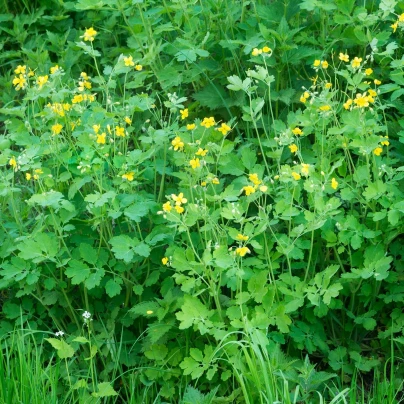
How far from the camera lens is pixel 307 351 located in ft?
11.6

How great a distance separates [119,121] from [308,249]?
976 mm

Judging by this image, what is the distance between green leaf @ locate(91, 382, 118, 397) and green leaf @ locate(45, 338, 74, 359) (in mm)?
161

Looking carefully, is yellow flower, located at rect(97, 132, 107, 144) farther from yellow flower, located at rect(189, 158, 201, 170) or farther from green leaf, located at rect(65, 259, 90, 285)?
green leaf, located at rect(65, 259, 90, 285)

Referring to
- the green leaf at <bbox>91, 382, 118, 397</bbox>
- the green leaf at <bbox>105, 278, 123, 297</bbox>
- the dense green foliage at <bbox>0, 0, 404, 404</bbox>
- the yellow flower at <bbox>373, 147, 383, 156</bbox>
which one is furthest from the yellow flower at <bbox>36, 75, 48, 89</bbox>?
the yellow flower at <bbox>373, 147, 383, 156</bbox>

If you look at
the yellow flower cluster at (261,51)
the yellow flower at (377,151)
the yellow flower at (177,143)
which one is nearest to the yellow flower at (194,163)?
the yellow flower at (177,143)

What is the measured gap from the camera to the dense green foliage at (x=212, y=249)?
3.16 meters

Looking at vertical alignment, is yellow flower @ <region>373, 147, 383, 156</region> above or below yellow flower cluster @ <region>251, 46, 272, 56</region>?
below

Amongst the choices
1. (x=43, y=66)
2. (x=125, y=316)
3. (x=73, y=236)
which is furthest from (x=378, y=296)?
(x=43, y=66)

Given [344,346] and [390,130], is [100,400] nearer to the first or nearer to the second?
[344,346]

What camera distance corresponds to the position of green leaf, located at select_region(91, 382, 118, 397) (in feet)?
10.3

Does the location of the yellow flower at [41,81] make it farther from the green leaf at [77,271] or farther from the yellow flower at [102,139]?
the green leaf at [77,271]

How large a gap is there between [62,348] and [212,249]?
665 millimetres

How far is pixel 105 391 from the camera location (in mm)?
3180

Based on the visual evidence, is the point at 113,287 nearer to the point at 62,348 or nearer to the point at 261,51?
the point at 62,348
